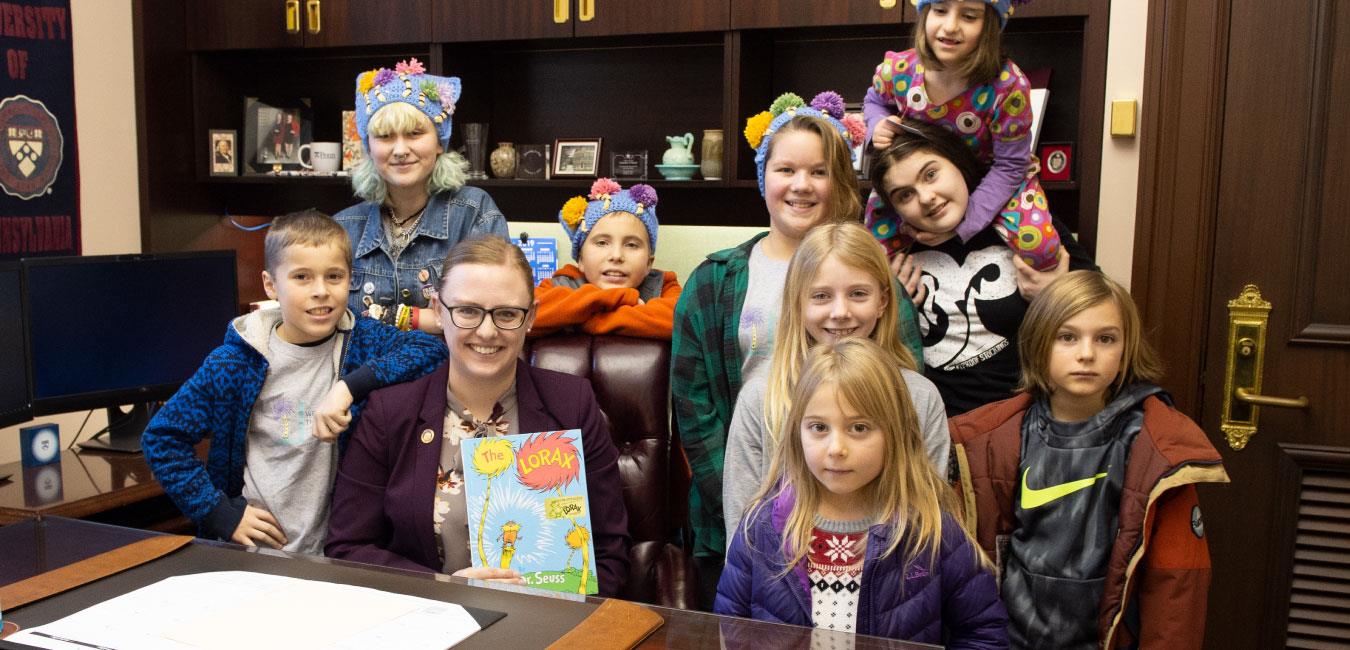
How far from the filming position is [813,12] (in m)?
3.22

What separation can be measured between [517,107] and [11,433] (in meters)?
1.96

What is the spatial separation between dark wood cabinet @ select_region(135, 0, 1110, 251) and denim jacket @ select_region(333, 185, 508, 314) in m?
1.06

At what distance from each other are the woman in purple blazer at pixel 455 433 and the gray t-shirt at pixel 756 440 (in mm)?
199

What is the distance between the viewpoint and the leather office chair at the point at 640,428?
2.07 metres

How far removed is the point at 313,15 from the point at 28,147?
103 cm

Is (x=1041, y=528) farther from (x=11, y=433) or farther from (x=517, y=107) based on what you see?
(x=11, y=433)

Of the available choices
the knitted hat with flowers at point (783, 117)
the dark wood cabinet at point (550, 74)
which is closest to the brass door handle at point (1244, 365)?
the dark wood cabinet at point (550, 74)

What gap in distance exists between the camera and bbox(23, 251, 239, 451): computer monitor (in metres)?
2.35

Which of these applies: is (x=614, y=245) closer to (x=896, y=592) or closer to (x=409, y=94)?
(x=409, y=94)

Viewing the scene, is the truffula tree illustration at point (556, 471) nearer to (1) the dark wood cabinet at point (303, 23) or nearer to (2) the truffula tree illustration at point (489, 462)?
(2) the truffula tree illustration at point (489, 462)

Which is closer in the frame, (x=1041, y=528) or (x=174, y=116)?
(x=1041, y=528)

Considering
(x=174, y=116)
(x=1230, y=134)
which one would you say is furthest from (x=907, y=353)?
(x=174, y=116)

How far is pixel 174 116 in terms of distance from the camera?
398cm

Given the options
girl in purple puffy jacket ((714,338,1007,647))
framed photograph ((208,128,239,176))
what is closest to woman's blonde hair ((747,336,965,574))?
girl in purple puffy jacket ((714,338,1007,647))
